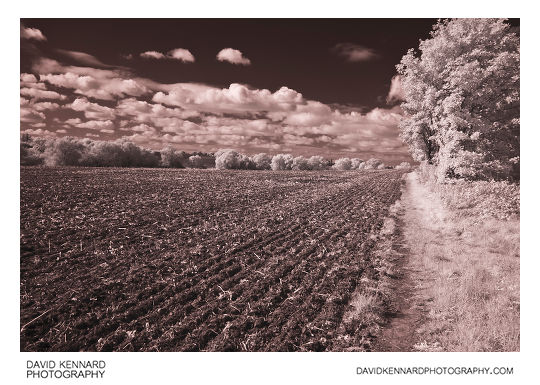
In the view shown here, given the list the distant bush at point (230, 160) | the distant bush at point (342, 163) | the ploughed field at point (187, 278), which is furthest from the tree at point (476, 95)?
the distant bush at point (342, 163)

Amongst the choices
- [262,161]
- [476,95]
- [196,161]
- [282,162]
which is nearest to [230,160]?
[196,161]

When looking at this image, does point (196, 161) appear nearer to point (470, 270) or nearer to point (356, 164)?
point (470, 270)

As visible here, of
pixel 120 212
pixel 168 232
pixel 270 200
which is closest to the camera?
pixel 168 232

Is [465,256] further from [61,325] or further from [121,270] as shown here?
[61,325]

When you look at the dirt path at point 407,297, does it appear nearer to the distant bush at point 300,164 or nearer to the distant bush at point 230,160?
the distant bush at point 230,160

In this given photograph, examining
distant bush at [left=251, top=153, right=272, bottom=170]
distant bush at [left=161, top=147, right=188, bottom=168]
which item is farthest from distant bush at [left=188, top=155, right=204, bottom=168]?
distant bush at [left=251, top=153, right=272, bottom=170]

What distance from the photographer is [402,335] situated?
23.4 ft

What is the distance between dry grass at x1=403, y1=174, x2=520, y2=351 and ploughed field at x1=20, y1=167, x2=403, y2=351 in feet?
5.62

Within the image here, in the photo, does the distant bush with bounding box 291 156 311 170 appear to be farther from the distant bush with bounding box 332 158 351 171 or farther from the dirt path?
the dirt path

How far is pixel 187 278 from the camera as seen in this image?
9227 mm
